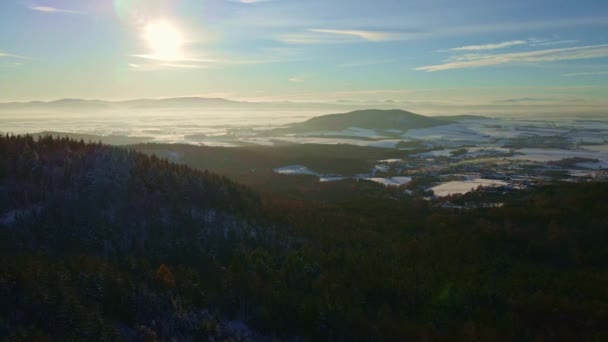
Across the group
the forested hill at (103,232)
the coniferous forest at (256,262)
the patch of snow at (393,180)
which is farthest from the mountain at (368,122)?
the forested hill at (103,232)

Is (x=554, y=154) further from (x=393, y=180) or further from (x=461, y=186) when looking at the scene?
(x=461, y=186)

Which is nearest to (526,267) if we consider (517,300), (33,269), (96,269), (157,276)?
(517,300)

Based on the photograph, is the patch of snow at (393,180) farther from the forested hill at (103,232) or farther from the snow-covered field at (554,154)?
the snow-covered field at (554,154)

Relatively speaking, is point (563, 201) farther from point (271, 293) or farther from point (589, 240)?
point (271, 293)

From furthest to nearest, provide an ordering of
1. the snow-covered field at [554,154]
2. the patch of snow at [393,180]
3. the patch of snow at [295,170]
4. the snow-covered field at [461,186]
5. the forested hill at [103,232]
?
1. the snow-covered field at [554,154]
2. the patch of snow at [295,170]
3. the patch of snow at [393,180]
4. the snow-covered field at [461,186]
5. the forested hill at [103,232]

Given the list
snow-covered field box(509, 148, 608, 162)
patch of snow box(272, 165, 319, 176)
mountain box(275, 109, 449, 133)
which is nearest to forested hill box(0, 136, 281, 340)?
patch of snow box(272, 165, 319, 176)

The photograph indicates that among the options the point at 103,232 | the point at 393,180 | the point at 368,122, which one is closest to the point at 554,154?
the point at 393,180
